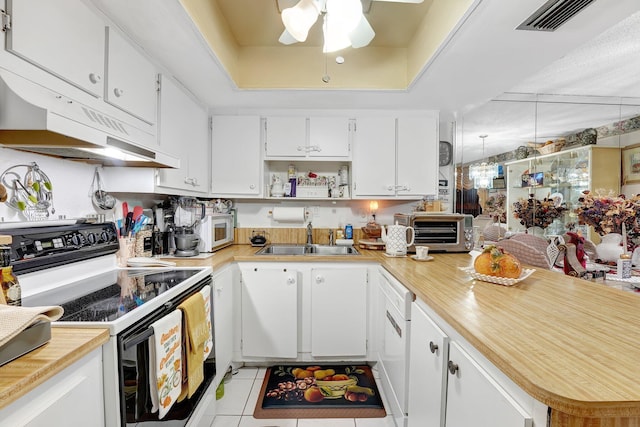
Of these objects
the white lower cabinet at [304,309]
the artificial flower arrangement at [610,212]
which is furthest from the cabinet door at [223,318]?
the artificial flower arrangement at [610,212]

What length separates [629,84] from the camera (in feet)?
7.83

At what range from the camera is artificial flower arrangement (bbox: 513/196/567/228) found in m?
2.30

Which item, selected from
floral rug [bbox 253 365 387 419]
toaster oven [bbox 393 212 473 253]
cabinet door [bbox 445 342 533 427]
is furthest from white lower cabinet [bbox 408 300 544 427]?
toaster oven [bbox 393 212 473 253]

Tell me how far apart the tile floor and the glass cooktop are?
3.10 feet

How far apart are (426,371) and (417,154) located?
1822 millimetres

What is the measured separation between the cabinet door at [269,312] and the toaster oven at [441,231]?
3.32 ft

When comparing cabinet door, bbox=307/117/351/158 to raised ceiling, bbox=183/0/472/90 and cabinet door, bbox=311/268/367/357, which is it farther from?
cabinet door, bbox=311/268/367/357

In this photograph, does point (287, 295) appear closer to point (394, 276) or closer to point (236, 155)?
point (394, 276)

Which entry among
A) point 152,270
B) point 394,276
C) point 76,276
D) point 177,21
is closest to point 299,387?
A: point 394,276

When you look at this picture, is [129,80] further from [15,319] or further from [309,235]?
[309,235]

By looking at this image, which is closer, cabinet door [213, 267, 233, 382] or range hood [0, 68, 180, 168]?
range hood [0, 68, 180, 168]

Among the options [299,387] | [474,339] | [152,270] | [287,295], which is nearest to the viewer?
[474,339]

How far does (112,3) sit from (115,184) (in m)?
0.92

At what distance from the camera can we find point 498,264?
131 centimetres
